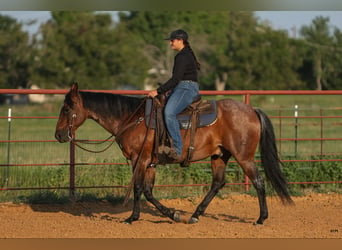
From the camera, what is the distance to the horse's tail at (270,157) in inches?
333

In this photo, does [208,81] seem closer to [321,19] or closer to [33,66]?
[321,19]

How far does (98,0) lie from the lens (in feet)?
23.8

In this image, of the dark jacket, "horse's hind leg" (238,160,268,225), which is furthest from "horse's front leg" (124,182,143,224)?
"horse's hind leg" (238,160,268,225)

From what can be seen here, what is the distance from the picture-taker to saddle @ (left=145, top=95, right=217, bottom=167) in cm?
816

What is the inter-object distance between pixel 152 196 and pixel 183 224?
60 cm

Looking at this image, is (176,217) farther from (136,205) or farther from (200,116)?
(200,116)

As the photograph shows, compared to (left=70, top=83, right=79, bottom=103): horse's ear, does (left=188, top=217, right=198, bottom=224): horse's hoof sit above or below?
below

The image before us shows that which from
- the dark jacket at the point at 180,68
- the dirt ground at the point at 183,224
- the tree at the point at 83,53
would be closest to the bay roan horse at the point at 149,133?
the dirt ground at the point at 183,224

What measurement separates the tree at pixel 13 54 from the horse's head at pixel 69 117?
36426 mm

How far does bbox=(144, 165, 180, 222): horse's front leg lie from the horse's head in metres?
1.21

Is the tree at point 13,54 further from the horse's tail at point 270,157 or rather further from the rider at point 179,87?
the horse's tail at point 270,157

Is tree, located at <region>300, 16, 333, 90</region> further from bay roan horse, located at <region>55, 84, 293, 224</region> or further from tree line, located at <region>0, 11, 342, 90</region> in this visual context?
bay roan horse, located at <region>55, 84, 293, 224</region>

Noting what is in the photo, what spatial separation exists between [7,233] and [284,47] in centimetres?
4480

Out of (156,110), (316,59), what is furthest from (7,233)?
(316,59)
